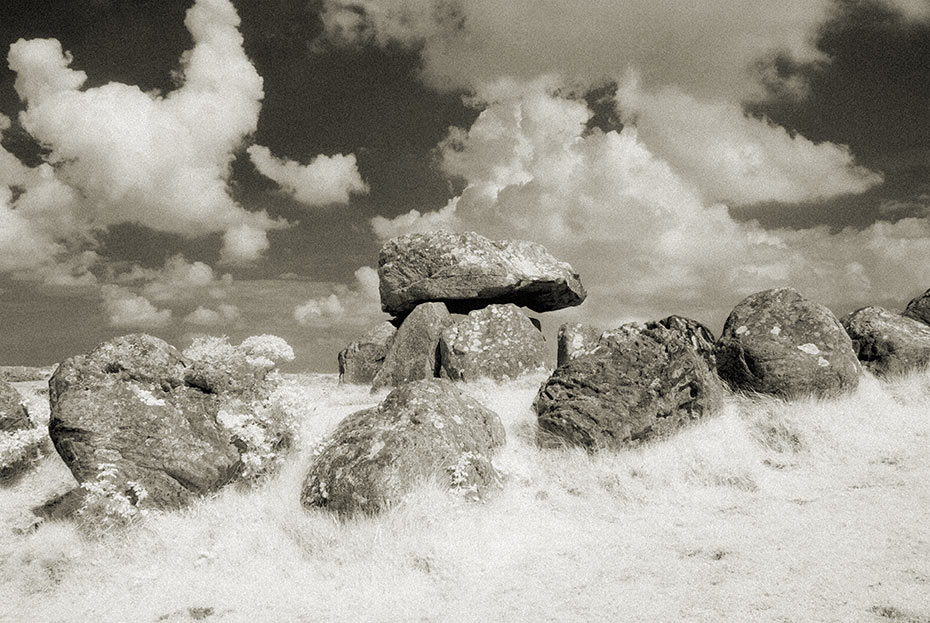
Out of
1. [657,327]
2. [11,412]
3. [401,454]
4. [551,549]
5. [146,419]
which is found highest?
[657,327]

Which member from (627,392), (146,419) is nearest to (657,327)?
(627,392)

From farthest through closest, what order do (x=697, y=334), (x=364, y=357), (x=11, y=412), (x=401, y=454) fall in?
1. (x=364, y=357)
2. (x=697, y=334)
3. (x=11, y=412)
4. (x=401, y=454)

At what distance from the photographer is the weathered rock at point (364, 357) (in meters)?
20.9

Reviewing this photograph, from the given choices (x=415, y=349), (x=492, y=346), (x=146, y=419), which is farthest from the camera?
(x=415, y=349)

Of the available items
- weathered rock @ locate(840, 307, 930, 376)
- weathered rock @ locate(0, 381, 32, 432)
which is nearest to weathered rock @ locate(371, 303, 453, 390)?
weathered rock @ locate(0, 381, 32, 432)

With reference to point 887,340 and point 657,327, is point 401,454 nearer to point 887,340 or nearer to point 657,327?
point 657,327

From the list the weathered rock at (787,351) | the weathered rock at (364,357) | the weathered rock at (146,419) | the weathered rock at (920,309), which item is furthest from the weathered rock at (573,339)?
the weathered rock at (146,419)

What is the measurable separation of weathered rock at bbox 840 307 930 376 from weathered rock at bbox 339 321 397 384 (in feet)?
44.2

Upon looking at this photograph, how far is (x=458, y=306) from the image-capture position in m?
21.2

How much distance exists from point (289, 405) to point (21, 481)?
5.31 metres

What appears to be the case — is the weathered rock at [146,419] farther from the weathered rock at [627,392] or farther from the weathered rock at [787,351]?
the weathered rock at [787,351]

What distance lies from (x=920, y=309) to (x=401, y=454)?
16844mm

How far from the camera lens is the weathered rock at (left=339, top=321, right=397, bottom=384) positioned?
20906mm

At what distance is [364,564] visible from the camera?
7539 millimetres
